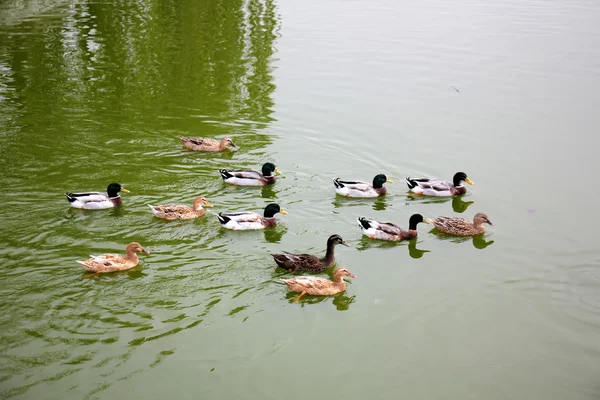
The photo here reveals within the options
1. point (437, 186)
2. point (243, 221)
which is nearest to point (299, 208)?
point (243, 221)

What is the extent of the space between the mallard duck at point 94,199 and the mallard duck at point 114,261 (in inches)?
84.3

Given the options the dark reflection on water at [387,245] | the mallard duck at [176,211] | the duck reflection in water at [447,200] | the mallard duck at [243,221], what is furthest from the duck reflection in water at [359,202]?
the mallard duck at [176,211]

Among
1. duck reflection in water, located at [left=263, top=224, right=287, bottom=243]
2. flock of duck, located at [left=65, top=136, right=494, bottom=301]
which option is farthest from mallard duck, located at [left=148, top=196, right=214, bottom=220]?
duck reflection in water, located at [left=263, top=224, right=287, bottom=243]

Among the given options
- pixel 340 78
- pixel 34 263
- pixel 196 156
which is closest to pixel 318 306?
pixel 34 263

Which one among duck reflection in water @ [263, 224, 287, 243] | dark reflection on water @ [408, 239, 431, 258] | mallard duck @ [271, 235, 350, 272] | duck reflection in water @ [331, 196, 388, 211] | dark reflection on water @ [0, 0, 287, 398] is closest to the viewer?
dark reflection on water @ [0, 0, 287, 398]

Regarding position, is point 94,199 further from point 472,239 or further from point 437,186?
point 472,239

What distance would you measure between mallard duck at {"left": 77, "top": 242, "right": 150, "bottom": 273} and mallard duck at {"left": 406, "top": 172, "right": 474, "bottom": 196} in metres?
5.72

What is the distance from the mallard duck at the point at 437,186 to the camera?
14148mm

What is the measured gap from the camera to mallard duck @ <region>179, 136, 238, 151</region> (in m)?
15.6

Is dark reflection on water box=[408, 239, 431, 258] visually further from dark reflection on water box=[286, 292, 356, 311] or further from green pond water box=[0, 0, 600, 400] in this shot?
dark reflection on water box=[286, 292, 356, 311]

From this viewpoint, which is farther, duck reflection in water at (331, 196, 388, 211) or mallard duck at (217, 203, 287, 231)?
duck reflection in water at (331, 196, 388, 211)

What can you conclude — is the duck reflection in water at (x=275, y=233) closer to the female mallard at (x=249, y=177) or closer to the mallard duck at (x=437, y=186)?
the female mallard at (x=249, y=177)

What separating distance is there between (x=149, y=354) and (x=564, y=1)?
2685cm

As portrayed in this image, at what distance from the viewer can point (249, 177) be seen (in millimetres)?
14188
